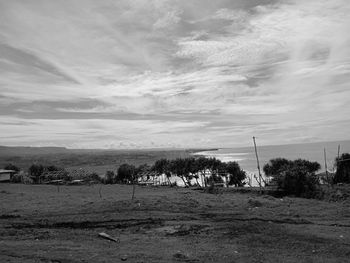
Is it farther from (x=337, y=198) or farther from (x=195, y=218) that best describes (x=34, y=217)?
(x=337, y=198)

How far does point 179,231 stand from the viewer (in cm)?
1319

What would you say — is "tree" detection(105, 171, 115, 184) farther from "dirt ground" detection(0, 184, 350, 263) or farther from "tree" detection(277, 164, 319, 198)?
"dirt ground" detection(0, 184, 350, 263)

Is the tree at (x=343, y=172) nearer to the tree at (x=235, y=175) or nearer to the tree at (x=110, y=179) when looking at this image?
the tree at (x=235, y=175)

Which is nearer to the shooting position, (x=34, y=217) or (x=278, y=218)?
(x=278, y=218)

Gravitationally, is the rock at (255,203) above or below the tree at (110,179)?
below

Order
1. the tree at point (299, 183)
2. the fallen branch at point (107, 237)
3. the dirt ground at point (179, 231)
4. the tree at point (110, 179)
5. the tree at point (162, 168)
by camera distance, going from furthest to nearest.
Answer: the tree at point (162, 168)
the tree at point (110, 179)
the tree at point (299, 183)
the fallen branch at point (107, 237)
the dirt ground at point (179, 231)

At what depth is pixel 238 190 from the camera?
92.6 ft

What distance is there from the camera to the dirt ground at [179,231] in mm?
10203

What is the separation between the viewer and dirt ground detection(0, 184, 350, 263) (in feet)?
33.5

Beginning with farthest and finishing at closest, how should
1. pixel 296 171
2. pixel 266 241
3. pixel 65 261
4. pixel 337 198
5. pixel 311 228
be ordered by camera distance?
pixel 296 171 < pixel 337 198 < pixel 311 228 < pixel 266 241 < pixel 65 261

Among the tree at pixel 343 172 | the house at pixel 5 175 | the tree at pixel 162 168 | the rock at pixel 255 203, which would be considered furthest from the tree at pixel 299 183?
the house at pixel 5 175

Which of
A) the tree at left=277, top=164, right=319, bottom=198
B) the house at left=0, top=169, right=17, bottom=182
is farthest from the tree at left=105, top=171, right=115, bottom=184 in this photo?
the tree at left=277, top=164, right=319, bottom=198

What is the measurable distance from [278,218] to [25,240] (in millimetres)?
9557

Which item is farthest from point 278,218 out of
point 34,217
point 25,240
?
point 34,217
